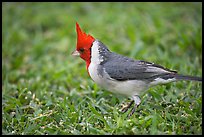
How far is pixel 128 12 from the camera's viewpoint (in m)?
9.01

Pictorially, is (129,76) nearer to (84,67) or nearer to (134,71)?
(134,71)

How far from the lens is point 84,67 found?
672 cm

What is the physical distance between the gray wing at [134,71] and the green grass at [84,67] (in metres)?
0.42

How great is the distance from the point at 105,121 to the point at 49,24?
4.73m

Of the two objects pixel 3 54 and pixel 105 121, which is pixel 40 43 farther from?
pixel 105 121

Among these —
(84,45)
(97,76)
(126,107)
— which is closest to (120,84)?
(97,76)

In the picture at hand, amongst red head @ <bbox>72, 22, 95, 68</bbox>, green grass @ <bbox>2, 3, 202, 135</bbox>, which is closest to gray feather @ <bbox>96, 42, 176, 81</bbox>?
red head @ <bbox>72, 22, 95, 68</bbox>

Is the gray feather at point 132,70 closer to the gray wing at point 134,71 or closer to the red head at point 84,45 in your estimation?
the gray wing at point 134,71

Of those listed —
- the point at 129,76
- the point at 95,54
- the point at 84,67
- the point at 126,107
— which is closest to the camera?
the point at 129,76

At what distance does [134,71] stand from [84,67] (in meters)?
2.02

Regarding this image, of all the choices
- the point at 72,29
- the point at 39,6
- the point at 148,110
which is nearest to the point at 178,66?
the point at 148,110

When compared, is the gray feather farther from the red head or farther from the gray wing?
the red head

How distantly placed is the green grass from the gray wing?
16.6 inches

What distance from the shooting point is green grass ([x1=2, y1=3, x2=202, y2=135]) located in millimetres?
4624
